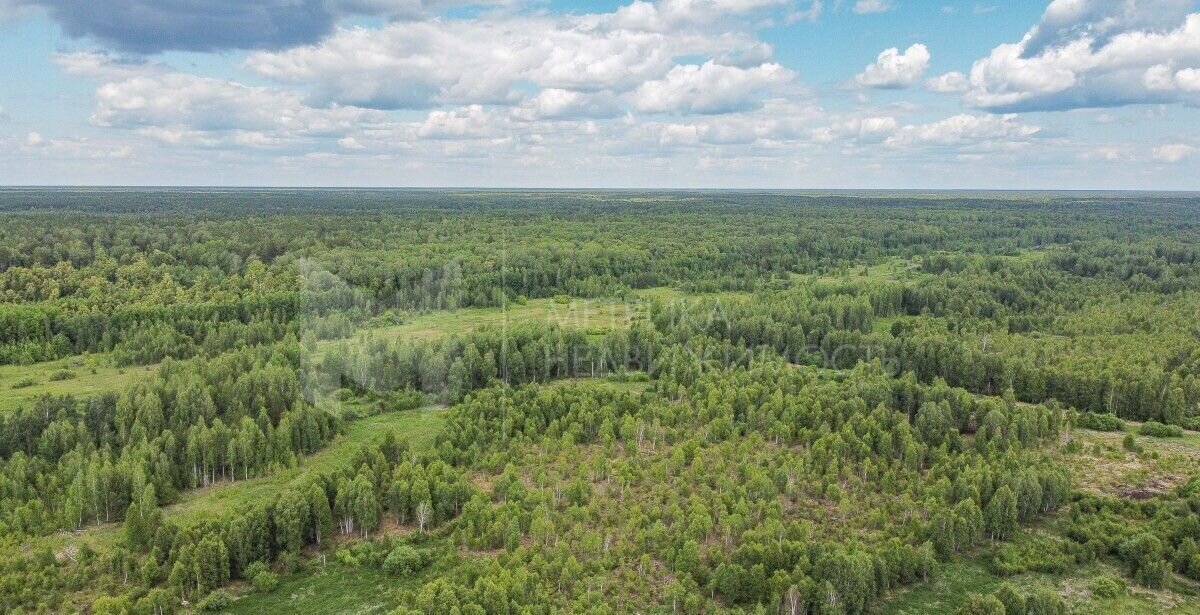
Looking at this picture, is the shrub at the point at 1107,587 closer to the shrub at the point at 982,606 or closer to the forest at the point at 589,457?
the forest at the point at 589,457

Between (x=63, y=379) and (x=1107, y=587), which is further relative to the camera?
(x=63, y=379)

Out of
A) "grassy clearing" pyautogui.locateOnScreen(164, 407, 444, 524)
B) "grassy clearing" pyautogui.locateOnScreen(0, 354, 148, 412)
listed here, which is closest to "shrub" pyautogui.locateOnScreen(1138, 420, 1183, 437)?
"grassy clearing" pyautogui.locateOnScreen(164, 407, 444, 524)

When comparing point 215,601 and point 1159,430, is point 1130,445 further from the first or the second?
point 215,601

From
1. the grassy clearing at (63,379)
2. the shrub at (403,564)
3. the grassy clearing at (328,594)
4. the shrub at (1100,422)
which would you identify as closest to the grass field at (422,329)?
the grassy clearing at (63,379)

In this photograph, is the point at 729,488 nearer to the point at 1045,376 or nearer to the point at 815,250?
the point at 1045,376

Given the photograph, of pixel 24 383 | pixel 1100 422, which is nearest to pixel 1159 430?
pixel 1100 422

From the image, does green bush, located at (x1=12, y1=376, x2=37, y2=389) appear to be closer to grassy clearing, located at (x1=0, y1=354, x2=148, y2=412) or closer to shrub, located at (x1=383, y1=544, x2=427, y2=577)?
grassy clearing, located at (x1=0, y1=354, x2=148, y2=412)
